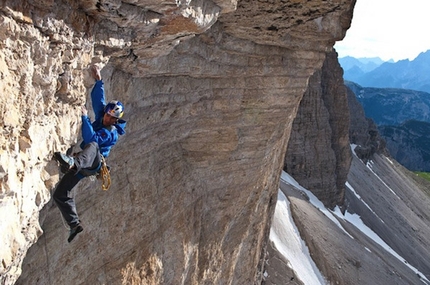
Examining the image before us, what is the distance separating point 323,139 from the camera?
41.5 meters

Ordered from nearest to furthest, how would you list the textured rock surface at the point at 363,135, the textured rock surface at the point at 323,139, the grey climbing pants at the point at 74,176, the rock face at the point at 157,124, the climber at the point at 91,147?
the rock face at the point at 157,124
the grey climbing pants at the point at 74,176
the climber at the point at 91,147
the textured rock surface at the point at 323,139
the textured rock surface at the point at 363,135

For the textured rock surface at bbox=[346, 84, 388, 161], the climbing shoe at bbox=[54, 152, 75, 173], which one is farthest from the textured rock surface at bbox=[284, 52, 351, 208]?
the climbing shoe at bbox=[54, 152, 75, 173]

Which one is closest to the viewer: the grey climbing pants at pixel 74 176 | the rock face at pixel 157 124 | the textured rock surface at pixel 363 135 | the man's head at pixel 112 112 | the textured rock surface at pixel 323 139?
the rock face at pixel 157 124

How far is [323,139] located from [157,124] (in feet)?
115

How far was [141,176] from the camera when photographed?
969 cm

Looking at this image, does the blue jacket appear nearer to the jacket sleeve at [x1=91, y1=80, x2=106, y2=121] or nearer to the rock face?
the jacket sleeve at [x1=91, y1=80, x2=106, y2=121]

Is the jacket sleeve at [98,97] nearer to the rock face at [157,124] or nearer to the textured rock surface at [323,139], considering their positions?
the rock face at [157,124]

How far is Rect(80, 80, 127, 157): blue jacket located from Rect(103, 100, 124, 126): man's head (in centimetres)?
12

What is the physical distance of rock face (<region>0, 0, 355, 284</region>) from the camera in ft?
13.7

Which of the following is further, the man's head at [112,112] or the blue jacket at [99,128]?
the man's head at [112,112]

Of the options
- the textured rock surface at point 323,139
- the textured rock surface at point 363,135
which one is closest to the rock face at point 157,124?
the textured rock surface at point 323,139

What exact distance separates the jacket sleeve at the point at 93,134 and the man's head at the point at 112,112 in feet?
0.54

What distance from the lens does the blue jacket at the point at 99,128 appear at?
18.2 feet

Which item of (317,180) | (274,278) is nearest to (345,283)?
(274,278)
